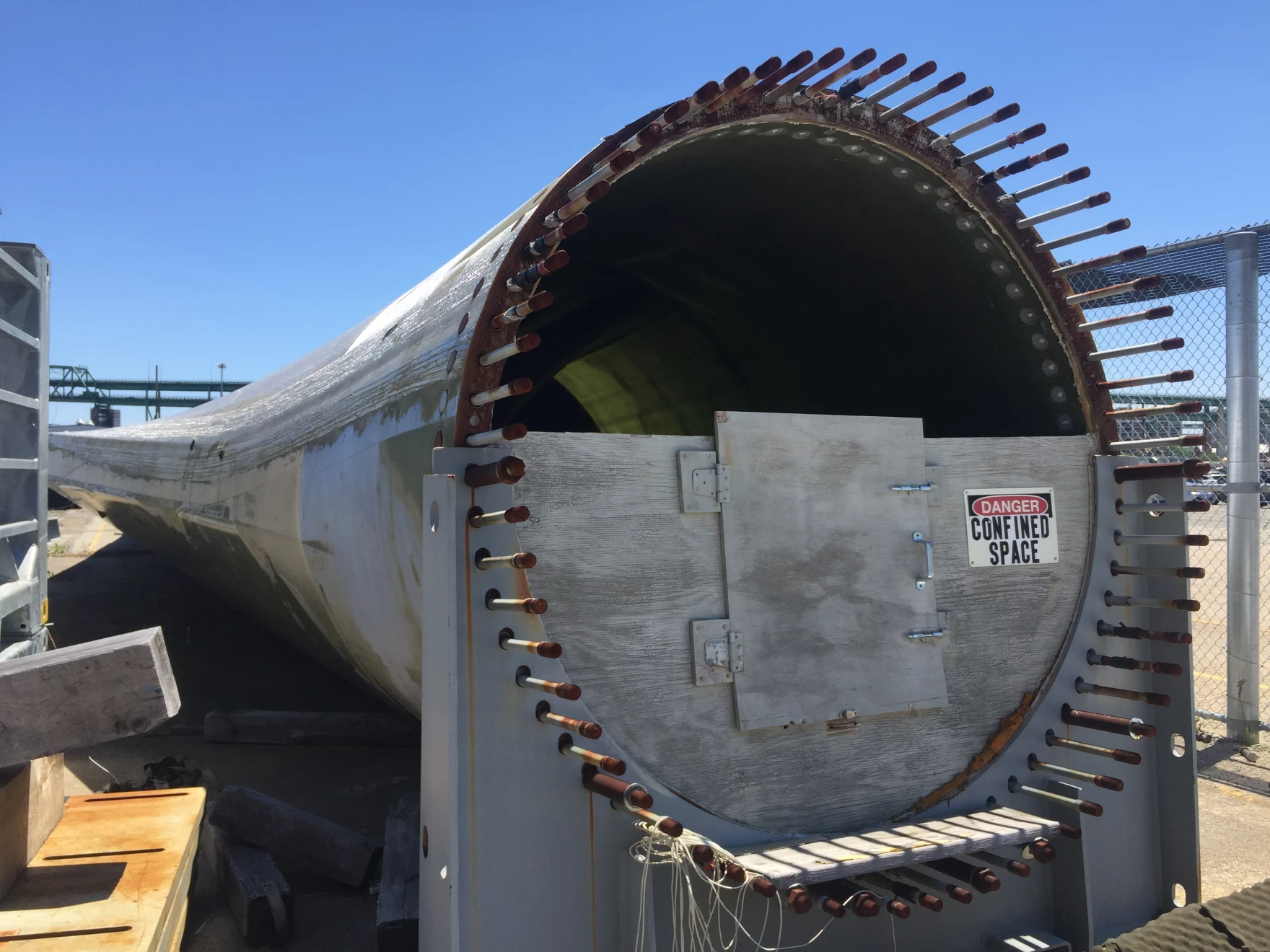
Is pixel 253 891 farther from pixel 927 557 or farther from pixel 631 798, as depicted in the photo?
pixel 927 557

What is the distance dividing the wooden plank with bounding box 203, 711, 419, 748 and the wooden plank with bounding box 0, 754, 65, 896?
2.34m

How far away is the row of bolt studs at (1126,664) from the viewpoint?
304 centimetres

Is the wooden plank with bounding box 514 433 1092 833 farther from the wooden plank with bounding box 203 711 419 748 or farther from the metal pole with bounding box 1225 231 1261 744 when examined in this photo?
the metal pole with bounding box 1225 231 1261 744

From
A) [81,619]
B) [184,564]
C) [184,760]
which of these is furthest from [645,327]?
[81,619]

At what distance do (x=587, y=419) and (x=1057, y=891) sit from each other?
5999 mm

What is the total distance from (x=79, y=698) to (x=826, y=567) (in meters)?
2.26

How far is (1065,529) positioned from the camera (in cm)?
347

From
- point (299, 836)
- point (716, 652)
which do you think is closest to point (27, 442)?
point (299, 836)

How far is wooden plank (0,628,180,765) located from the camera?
2570 millimetres

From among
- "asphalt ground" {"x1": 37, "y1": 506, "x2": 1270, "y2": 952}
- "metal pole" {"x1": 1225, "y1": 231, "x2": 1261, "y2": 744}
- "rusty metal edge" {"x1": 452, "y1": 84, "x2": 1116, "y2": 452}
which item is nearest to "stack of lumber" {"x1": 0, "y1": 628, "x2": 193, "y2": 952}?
"asphalt ground" {"x1": 37, "y1": 506, "x2": 1270, "y2": 952}

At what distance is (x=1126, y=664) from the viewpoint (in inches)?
129

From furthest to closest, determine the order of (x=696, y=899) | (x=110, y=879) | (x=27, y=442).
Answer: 1. (x=27, y=442)
2. (x=110, y=879)
3. (x=696, y=899)

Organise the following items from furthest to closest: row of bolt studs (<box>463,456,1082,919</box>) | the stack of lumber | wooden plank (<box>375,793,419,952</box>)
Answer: wooden plank (<box>375,793,419,952</box>) → the stack of lumber → row of bolt studs (<box>463,456,1082,919</box>)

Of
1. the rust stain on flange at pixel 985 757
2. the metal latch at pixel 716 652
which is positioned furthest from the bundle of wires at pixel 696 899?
the rust stain on flange at pixel 985 757
